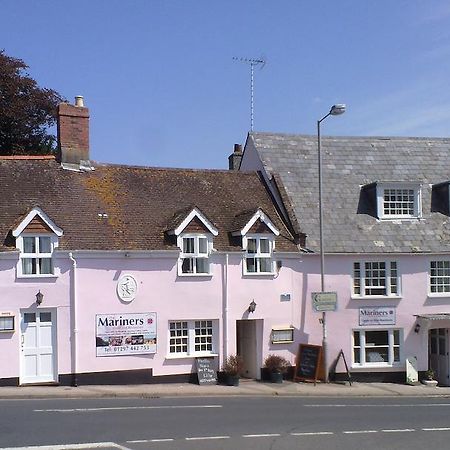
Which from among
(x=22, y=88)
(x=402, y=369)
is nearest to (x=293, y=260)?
(x=402, y=369)

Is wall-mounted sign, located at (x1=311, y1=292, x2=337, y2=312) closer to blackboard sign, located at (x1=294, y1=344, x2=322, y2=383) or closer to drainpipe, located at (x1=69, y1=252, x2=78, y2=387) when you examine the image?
blackboard sign, located at (x1=294, y1=344, x2=322, y2=383)

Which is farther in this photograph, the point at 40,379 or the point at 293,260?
the point at 293,260

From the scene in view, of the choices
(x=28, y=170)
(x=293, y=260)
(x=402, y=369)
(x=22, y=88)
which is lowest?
(x=402, y=369)

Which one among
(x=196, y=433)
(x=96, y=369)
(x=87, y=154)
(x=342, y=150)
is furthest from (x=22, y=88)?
(x=196, y=433)

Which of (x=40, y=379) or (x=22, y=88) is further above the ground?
(x=22, y=88)

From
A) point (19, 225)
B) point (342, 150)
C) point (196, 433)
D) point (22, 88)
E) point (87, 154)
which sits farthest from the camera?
point (22, 88)

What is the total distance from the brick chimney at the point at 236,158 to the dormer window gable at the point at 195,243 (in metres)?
10.4

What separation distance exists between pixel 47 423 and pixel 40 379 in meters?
7.24

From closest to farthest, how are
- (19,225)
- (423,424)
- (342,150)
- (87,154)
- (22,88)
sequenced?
1. (423,424)
2. (19,225)
3. (87,154)
4. (342,150)
5. (22,88)

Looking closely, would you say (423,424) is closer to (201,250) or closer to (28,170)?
(201,250)

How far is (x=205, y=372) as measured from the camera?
23.1m

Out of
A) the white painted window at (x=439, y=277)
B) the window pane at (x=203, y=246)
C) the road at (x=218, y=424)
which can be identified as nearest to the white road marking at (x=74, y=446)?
the road at (x=218, y=424)

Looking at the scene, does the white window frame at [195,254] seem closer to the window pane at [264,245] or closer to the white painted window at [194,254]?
the white painted window at [194,254]

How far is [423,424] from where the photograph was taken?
1614cm
